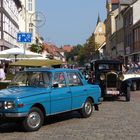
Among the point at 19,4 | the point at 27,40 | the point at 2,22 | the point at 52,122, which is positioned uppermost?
the point at 19,4

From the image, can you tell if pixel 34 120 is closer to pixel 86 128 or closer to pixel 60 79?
pixel 86 128

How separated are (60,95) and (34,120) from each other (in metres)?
1.37

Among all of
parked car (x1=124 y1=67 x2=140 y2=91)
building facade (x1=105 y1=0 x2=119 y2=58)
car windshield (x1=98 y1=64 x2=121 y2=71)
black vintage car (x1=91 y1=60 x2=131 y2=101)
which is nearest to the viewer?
black vintage car (x1=91 y1=60 x2=131 y2=101)

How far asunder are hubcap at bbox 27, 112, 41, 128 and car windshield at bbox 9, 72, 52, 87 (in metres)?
1.10

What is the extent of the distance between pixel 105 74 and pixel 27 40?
13.0 ft

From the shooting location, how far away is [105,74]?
21078mm

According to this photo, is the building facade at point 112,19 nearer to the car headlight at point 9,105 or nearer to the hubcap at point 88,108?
the hubcap at point 88,108

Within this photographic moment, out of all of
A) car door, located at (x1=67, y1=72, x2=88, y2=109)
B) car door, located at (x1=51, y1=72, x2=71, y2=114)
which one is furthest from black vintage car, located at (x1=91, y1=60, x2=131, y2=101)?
car door, located at (x1=51, y1=72, x2=71, y2=114)

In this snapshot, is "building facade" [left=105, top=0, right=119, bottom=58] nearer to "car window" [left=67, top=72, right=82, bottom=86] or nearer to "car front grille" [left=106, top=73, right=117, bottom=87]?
"car front grille" [left=106, top=73, right=117, bottom=87]

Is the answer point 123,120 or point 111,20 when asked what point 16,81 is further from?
point 111,20

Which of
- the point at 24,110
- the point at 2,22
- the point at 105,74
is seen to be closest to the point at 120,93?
the point at 105,74

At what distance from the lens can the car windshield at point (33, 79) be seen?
1296 cm

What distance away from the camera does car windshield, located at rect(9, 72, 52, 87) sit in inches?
510

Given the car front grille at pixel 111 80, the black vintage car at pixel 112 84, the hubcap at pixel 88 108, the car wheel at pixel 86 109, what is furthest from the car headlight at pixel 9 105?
the car front grille at pixel 111 80
